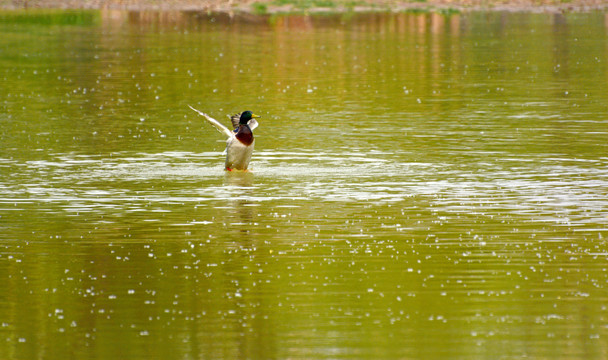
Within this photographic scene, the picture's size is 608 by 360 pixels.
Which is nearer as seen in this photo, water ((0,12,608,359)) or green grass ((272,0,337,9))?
water ((0,12,608,359))

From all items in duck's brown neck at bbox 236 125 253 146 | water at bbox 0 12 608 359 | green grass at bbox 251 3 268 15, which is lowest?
green grass at bbox 251 3 268 15

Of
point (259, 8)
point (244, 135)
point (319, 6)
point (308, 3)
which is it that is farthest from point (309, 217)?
point (308, 3)

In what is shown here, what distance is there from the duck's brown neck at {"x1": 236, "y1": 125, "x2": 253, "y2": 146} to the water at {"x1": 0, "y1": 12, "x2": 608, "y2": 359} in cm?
45

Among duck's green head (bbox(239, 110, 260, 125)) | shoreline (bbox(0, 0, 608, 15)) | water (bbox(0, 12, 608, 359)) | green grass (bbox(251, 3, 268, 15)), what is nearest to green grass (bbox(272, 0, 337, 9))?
shoreline (bbox(0, 0, 608, 15))

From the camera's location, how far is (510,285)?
12.4 meters

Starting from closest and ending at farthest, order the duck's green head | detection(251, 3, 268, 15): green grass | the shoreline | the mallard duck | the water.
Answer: the water < the mallard duck < the duck's green head < the shoreline < detection(251, 3, 268, 15): green grass

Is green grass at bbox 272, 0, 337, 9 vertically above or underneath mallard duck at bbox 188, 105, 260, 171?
underneath

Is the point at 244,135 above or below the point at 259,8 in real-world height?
above

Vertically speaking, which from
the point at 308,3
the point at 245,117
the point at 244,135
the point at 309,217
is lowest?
the point at 308,3

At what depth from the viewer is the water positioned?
1107cm

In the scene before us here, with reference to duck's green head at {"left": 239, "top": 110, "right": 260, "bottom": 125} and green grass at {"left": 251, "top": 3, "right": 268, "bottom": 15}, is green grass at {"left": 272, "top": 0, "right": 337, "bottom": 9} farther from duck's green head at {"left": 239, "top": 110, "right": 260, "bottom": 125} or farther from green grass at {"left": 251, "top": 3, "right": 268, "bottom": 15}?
duck's green head at {"left": 239, "top": 110, "right": 260, "bottom": 125}

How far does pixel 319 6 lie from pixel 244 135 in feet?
163

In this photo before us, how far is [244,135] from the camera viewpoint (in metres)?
19.5

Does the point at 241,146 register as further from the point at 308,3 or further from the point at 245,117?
the point at 308,3
